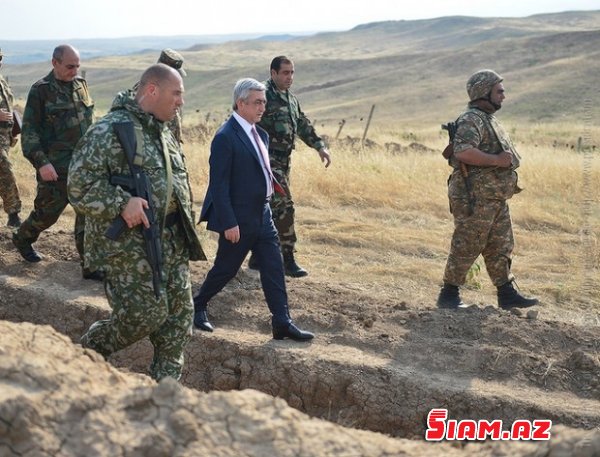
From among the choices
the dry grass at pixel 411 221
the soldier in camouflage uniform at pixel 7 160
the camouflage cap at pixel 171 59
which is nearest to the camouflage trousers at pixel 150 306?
the camouflage cap at pixel 171 59

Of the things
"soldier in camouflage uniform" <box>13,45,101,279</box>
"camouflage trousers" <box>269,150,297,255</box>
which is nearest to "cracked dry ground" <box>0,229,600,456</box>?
"camouflage trousers" <box>269,150,297,255</box>

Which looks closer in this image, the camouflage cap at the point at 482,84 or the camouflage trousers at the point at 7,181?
the camouflage cap at the point at 482,84

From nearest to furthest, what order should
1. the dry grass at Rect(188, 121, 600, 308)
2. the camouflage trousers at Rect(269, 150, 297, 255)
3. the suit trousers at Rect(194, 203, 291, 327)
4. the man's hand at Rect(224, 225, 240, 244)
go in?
the man's hand at Rect(224, 225, 240, 244), the suit trousers at Rect(194, 203, 291, 327), the camouflage trousers at Rect(269, 150, 297, 255), the dry grass at Rect(188, 121, 600, 308)

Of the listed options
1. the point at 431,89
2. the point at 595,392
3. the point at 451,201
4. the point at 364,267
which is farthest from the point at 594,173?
the point at 431,89

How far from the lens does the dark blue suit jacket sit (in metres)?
5.97

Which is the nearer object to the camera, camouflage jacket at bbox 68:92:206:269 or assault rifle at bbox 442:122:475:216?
camouflage jacket at bbox 68:92:206:269

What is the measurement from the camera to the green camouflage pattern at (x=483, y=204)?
22.5 ft

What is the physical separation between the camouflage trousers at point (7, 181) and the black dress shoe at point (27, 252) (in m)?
1.36

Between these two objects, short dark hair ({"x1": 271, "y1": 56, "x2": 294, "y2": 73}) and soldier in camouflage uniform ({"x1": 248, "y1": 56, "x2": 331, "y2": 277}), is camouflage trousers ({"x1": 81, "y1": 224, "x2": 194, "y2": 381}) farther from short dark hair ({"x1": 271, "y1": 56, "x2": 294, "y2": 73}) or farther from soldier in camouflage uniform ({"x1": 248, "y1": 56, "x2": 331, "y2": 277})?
short dark hair ({"x1": 271, "y1": 56, "x2": 294, "y2": 73})

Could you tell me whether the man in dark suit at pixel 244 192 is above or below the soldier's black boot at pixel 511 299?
above

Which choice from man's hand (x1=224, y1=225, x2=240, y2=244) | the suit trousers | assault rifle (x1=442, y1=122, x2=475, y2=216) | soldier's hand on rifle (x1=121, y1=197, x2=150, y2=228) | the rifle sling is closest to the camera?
soldier's hand on rifle (x1=121, y1=197, x2=150, y2=228)

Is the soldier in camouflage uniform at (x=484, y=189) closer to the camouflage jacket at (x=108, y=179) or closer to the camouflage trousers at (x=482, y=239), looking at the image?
the camouflage trousers at (x=482, y=239)

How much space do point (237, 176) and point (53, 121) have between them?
2159mm

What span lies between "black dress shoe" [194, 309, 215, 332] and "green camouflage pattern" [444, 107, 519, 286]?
2022 mm
